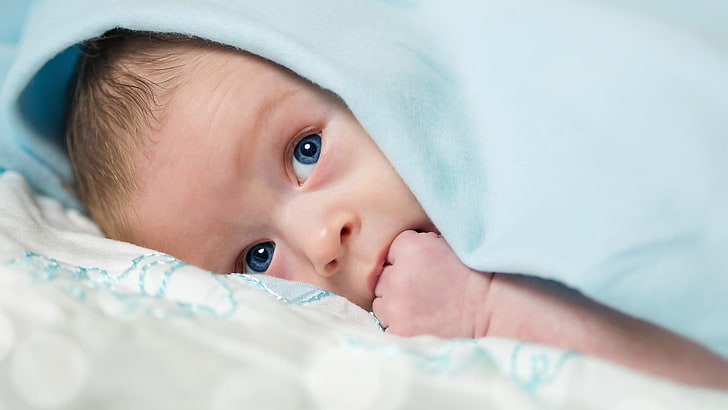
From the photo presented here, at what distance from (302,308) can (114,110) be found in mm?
552

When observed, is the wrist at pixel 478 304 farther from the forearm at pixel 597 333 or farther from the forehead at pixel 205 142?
the forehead at pixel 205 142

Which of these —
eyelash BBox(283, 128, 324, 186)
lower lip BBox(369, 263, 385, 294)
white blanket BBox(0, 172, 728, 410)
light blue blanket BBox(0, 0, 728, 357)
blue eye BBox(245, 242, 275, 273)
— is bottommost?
blue eye BBox(245, 242, 275, 273)

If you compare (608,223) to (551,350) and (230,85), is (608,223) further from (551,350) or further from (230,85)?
(230,85)

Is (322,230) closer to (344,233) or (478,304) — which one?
(344,233)

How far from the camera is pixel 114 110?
47.4 inches

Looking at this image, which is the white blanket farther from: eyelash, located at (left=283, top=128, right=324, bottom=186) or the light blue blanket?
eyelash, located at (left=283, top=128, right=324, bottom=186)

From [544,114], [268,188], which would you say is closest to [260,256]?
[268,188]

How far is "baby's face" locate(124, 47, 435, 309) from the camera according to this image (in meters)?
1.06

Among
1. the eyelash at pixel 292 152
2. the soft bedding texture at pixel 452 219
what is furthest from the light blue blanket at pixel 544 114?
the eyelash at pixel 292 152

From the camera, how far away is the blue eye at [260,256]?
47.0 inches

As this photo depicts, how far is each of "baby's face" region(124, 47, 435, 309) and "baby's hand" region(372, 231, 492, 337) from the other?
0.24ft

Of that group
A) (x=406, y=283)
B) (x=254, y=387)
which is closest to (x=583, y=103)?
(x=406, y=283)

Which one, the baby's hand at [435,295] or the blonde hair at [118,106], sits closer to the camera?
the baby's hand at [435,295]

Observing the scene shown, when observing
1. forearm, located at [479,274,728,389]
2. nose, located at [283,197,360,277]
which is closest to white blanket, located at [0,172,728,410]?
forearm, located at [479,274,728,389]
